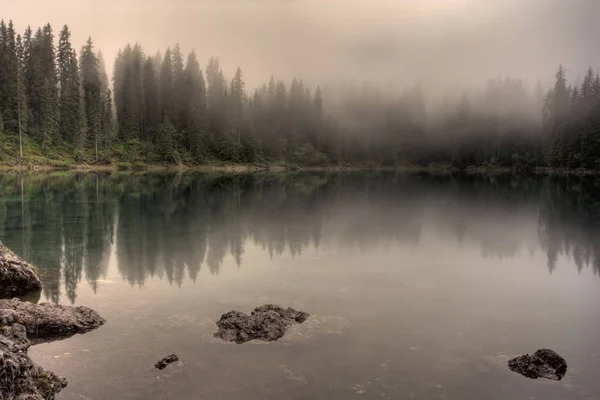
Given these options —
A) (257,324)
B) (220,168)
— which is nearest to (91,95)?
(220,168)

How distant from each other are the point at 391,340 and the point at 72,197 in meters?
49.6

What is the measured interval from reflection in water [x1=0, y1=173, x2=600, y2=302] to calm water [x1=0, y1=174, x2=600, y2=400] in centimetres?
21

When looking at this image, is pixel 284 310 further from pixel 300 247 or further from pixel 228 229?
pixel 228 229

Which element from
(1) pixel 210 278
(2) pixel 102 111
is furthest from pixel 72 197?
(2) pixel 102 111

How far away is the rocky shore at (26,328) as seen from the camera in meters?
9.41

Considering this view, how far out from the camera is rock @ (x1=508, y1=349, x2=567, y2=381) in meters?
12.5

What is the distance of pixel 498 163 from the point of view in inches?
7338

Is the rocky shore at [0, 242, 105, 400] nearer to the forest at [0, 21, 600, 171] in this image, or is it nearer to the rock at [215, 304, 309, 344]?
the rock at [215, 304, 309, 344]

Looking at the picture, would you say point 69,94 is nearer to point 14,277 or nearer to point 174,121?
point 174,121

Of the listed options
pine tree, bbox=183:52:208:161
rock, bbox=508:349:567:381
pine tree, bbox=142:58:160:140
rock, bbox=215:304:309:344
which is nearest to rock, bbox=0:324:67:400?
rock, bbox=215:304:309:344

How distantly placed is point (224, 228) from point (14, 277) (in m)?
18.6

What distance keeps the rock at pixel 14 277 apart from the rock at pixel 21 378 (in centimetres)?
703

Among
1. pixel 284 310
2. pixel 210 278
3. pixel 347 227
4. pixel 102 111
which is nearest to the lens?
pixel 284 310

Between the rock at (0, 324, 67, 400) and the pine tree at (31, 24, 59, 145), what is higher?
the pine tree at (31, 24, 59, 145)
